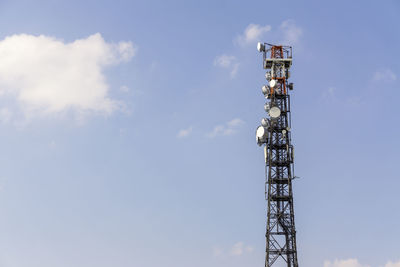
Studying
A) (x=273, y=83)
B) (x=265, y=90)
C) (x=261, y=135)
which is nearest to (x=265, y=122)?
(x=261, y=135)

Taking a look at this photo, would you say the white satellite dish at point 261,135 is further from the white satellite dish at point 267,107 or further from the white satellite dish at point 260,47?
the white satellite dish at point 260,47

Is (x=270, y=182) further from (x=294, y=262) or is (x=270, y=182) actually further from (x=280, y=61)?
(x=280, y=61)

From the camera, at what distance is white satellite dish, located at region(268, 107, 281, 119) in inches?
3130

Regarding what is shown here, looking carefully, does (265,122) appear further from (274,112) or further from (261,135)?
(261,135)

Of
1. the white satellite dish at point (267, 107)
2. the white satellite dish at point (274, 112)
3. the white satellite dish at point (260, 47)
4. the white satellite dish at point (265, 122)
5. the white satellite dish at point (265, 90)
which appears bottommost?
the white satellite dish at point (265, 122)

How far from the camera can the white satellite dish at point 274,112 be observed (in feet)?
261

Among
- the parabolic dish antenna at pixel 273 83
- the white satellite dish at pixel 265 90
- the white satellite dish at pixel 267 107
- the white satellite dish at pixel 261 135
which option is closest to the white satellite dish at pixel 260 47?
the parabolic dish antenna at pixel 273 83

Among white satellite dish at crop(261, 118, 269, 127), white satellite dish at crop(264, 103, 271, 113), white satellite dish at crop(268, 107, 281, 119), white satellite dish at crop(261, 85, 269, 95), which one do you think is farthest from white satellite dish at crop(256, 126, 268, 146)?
white satellite dish at crop(261, 85, 269, 95)

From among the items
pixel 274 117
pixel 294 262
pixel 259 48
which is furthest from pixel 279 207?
pixel 259 48

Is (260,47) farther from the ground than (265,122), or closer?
farther from the ground

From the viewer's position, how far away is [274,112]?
262 feet

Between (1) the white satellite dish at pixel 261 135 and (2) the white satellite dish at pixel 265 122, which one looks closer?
(1) the white satellite dish at pixel 261 135

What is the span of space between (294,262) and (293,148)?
17123 mm

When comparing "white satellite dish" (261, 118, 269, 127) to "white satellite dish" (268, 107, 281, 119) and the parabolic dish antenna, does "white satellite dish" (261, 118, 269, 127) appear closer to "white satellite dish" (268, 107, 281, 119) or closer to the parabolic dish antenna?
"white satellite dish" (268, 107, 281, 119)
